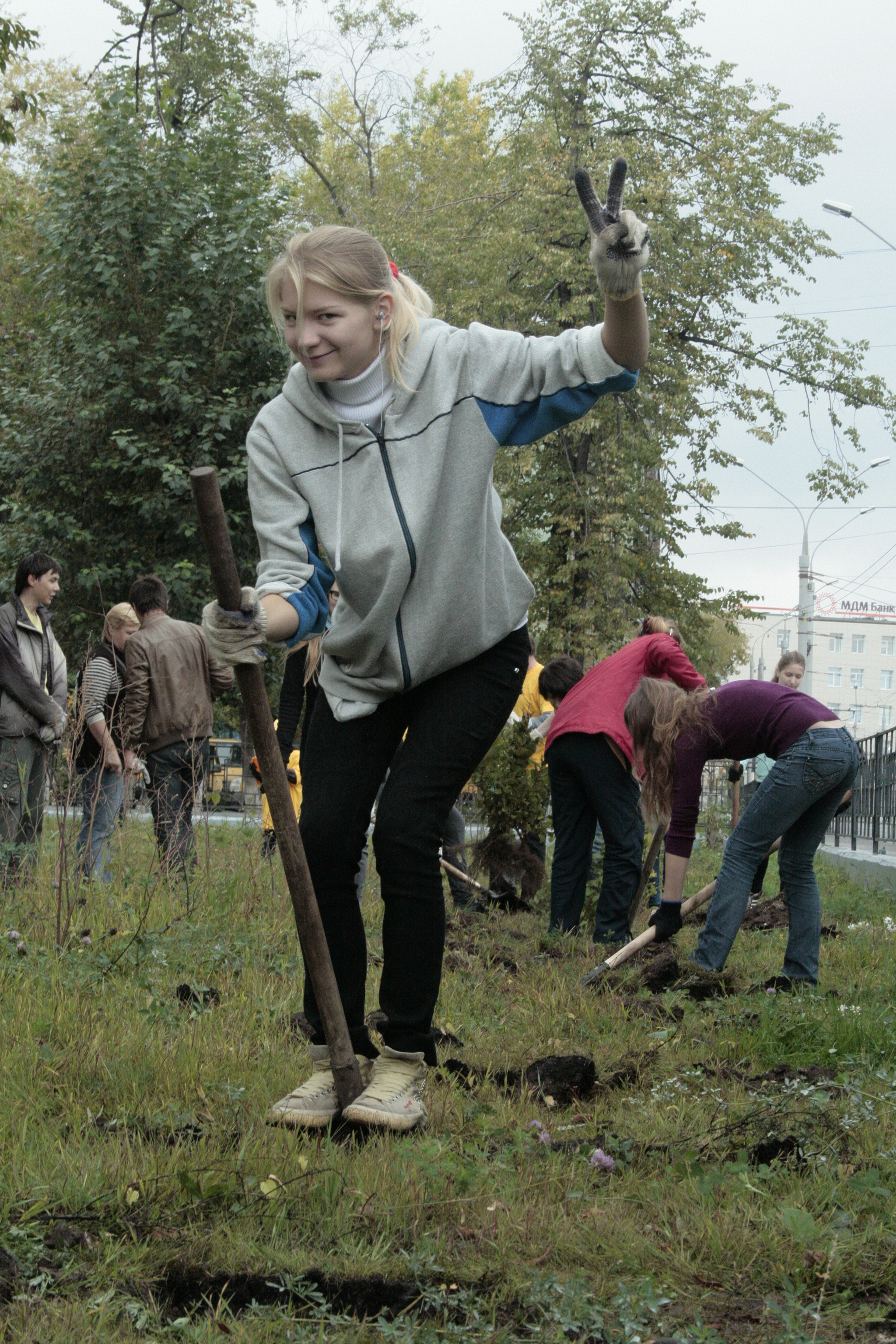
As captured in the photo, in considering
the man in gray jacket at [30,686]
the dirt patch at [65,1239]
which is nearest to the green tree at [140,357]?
the man in gray jacket at [30,686]

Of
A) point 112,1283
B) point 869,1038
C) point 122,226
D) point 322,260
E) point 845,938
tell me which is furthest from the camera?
point 122,226

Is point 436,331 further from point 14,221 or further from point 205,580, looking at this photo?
point 14,221

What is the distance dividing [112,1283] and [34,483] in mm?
11897

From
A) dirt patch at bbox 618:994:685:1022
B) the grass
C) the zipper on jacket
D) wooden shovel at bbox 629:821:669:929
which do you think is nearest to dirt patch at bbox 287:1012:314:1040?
the grass

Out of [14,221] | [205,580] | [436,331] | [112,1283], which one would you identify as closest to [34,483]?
[205,580]

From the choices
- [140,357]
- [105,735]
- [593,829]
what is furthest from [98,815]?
[140,357]

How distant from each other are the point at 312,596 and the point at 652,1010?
7.40 feet

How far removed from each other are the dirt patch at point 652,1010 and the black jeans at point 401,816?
1.59 m

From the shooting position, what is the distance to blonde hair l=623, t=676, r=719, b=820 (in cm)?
561

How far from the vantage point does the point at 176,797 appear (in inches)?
257

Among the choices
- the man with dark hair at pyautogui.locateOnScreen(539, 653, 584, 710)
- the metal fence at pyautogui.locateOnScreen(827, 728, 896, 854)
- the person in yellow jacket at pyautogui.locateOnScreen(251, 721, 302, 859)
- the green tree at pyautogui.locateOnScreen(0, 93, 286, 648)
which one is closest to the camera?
the person in yellow jacket at pyautogui.locateOnScreen(251, 721, 302, 859)

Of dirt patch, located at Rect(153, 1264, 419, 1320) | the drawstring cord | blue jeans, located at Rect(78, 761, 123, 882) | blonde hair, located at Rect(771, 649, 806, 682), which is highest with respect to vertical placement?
blonde hair, located at Rect(771, 649, 806, 682)

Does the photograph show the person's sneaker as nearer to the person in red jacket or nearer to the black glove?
the black glove

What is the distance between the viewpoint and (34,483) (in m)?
12.9
